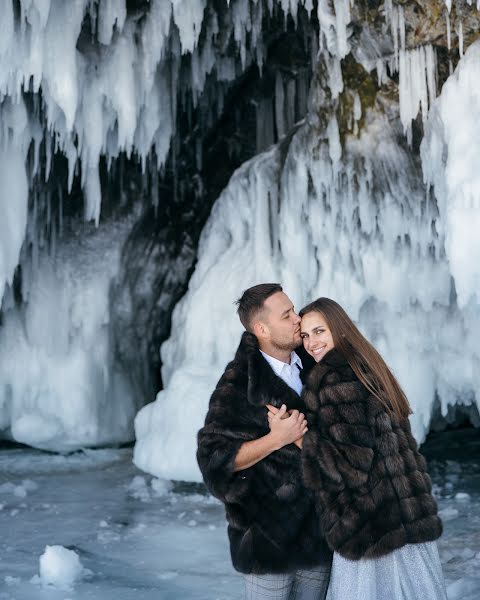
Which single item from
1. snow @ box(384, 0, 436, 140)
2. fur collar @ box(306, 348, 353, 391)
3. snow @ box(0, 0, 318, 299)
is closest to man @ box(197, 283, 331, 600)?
fur collar @ box(306, 348, 353, 391)

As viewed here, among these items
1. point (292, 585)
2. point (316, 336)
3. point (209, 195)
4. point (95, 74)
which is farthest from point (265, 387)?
point (209, 195)

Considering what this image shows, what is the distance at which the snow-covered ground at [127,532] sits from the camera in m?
4.30

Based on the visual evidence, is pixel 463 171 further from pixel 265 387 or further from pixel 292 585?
pixel 292 585

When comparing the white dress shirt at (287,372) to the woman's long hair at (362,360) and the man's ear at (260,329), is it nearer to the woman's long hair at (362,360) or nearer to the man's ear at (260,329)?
the man's ear at (260,329)

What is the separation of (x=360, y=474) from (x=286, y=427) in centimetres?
25

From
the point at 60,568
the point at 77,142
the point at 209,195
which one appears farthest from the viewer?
the point at 209,195

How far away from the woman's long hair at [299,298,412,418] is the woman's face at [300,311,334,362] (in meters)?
0.02

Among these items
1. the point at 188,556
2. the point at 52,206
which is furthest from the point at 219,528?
the point at 52,206

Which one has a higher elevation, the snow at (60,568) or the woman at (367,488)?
the woman at (367,488)

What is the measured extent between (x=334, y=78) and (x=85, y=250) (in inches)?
131

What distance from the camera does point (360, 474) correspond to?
2.37m

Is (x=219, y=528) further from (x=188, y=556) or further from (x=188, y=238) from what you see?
(x=188, y=238)

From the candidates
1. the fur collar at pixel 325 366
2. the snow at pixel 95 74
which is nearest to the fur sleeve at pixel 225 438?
the fur collar at pixel 325 366

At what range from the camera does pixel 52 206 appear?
321 inches
